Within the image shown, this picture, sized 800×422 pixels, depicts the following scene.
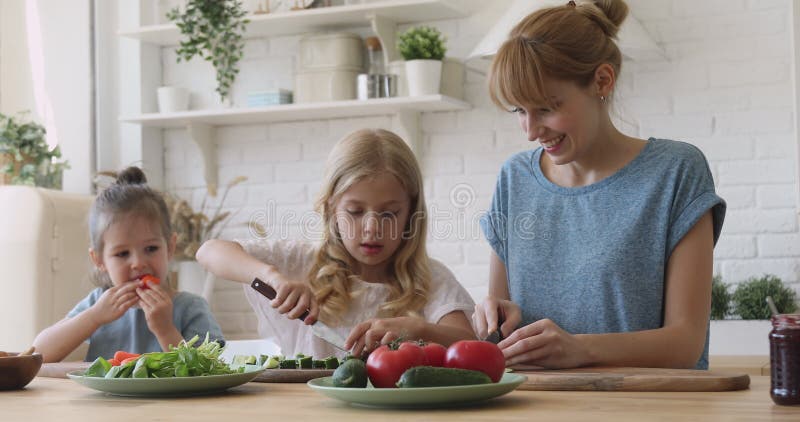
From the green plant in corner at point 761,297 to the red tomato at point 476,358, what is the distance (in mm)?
2077

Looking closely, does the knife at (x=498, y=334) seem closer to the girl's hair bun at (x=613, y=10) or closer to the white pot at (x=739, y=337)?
the girl's hair bun at (x=613, y=10)

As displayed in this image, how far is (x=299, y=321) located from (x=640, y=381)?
1069 mm

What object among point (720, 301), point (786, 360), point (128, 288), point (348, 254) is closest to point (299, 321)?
point (348, 254)

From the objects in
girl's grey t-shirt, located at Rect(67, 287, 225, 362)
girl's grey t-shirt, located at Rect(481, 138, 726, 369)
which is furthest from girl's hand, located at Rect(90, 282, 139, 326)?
girl's grey t-shirt, located at Rect(481, 138, 726, 369)

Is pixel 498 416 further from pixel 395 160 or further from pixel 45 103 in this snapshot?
pixel 45 103

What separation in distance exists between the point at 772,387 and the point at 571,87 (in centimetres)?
79

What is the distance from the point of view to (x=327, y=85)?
11.7 feet

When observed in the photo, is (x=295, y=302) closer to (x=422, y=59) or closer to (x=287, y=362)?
(x=287, y=362)

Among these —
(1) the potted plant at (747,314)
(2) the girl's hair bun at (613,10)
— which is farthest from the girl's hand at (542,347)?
(1) the potted plant at (747,314)

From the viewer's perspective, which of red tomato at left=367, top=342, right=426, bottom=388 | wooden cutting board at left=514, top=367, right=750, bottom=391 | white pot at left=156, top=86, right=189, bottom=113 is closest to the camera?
red tomato at left=367, top=342, right=426, bottom=388

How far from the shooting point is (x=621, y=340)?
68.2 inches

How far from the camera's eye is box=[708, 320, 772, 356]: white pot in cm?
306

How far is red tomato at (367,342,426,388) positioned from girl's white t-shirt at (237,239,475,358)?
893 millimetres

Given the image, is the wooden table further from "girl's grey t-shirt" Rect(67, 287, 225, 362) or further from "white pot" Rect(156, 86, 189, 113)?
"white pot" Rect(156, 86, 189, 113)
